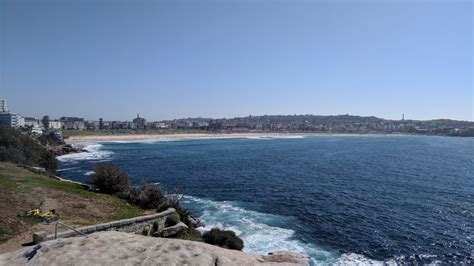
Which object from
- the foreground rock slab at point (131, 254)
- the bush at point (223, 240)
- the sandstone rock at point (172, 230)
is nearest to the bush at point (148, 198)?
the sandstone rock at point (172, 230)

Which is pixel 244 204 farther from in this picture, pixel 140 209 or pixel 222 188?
pixel 140 209

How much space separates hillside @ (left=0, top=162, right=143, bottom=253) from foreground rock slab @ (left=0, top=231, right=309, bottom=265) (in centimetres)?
536

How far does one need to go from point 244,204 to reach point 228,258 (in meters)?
21.9

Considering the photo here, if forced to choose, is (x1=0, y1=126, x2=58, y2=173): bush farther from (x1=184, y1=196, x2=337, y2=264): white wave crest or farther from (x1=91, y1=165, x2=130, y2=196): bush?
(x1=184, y1=196, x2=337, y2=264): white wave crest

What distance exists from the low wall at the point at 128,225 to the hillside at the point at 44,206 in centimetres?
109

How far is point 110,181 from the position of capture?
23.6m

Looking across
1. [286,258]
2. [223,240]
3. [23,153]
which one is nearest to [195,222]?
[223,240]

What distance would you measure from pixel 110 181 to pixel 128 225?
853cm

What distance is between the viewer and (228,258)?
7723 millimetres

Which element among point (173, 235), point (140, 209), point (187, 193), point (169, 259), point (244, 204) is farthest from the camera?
point (187, 193)

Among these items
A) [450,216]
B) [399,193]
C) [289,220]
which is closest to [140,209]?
[289,220]

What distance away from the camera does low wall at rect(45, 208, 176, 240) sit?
45.3 ft

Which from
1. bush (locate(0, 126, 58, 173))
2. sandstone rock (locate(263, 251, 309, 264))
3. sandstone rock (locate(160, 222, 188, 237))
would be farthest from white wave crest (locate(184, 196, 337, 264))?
bush (locate(0, 126, 58, 173))

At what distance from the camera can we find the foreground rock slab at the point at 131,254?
7.62 meters
